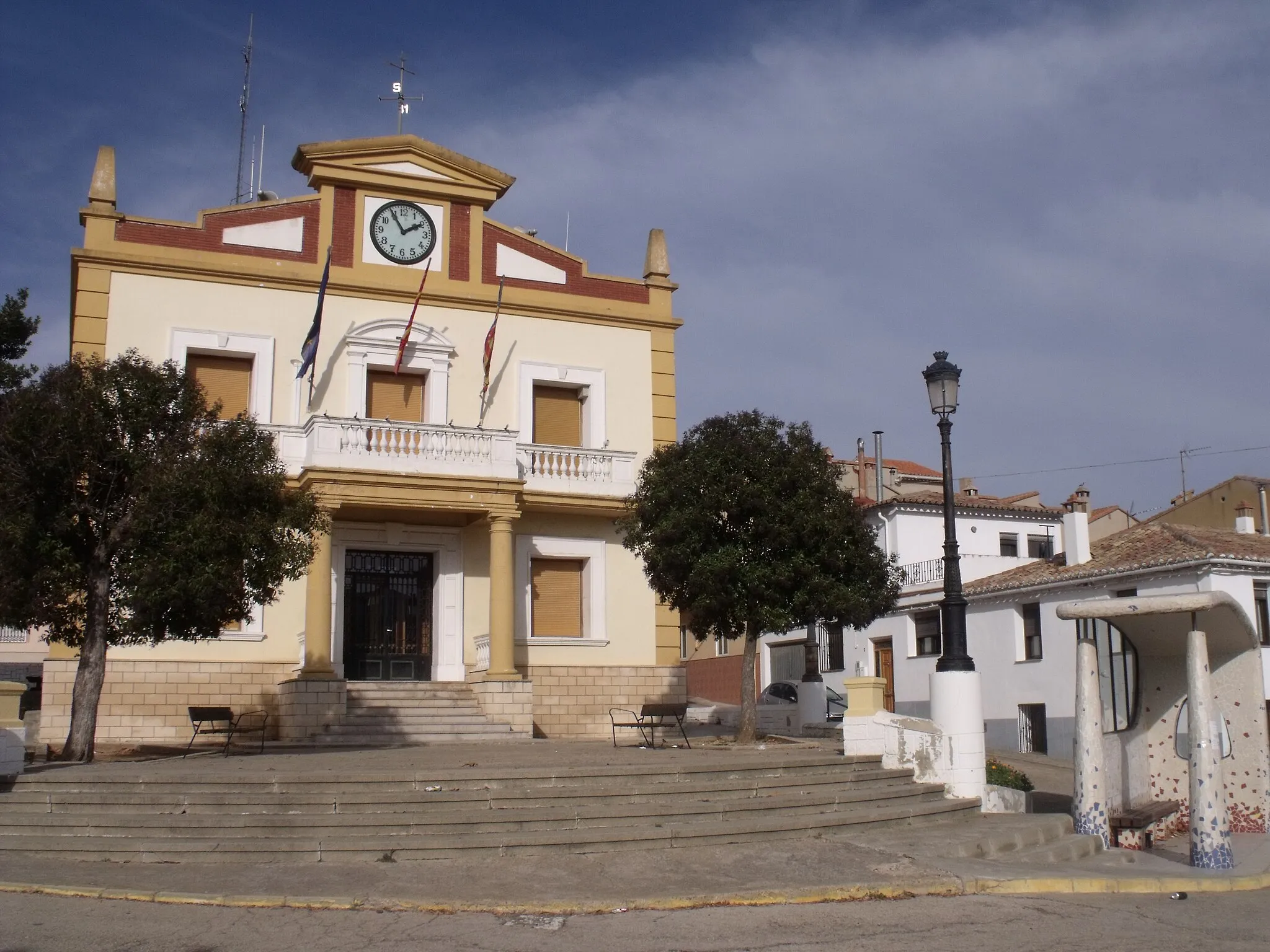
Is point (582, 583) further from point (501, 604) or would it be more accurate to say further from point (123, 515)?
point (123, 515)

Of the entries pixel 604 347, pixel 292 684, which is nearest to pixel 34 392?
pixel 292 684

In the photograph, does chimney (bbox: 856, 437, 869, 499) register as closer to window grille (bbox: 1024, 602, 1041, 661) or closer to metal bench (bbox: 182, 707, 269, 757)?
window grille (bbox: 1024, 602, 1041, 661)

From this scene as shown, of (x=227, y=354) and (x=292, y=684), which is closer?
(x=292, y=684)

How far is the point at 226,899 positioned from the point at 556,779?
4039 millimetres

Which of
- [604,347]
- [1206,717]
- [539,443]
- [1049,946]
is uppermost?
[604,347]

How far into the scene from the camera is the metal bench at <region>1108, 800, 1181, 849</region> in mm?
12562

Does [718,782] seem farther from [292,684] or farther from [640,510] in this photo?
[292,684]

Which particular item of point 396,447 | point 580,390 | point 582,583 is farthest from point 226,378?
point 582,583

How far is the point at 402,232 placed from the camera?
22.9 metres

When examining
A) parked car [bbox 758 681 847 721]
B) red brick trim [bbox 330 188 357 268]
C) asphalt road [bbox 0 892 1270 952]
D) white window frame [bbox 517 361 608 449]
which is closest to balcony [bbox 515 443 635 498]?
white window frame [bbox 517 361 608 449]

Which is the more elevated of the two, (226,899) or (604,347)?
(604,347)

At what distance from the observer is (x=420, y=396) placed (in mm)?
22500

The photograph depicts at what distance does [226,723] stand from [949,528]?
39.2 feet

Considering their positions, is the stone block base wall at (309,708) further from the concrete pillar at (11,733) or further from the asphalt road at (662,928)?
the asphalt road at (662,928)
